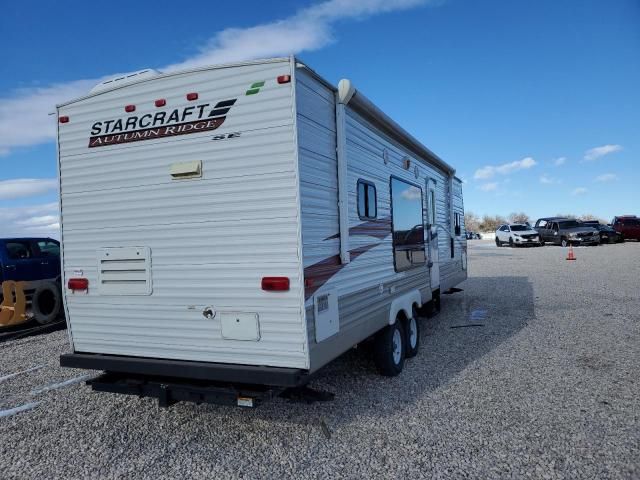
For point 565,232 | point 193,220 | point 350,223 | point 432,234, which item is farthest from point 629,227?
point 193,220

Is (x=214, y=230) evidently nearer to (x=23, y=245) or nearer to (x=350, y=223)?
(x=350, y=223)

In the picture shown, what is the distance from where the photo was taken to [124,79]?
4.29 metres

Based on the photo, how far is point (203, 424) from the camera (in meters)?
4.29

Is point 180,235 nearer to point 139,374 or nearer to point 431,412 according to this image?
point 139,374

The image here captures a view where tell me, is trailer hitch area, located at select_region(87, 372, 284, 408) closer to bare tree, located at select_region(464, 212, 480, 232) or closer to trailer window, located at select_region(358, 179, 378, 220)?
trailer window, located at select_region(358, 179, 378, 220)

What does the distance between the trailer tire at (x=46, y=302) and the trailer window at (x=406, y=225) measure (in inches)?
295

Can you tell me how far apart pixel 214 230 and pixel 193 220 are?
8.6 inches

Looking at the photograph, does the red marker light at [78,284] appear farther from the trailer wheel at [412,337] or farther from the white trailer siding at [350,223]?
the trailer wheel at [412,337]

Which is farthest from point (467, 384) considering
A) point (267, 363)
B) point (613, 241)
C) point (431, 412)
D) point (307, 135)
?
point (613, 241)

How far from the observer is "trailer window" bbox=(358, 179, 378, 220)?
15.9 feet

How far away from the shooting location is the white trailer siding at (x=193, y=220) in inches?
143

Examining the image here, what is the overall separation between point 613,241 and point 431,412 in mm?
28593

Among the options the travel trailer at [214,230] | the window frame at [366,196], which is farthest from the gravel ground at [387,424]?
the window frame at [366,196]

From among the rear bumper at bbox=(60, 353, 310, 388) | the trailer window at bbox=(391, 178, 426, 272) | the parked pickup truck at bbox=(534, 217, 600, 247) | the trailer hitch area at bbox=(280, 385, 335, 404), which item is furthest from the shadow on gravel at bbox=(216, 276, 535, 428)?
the parked pickup truck at bbox=(534, 217, 600, 247)
